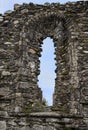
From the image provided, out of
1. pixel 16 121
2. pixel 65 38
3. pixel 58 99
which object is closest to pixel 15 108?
pixel 16 121

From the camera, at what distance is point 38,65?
33.1 feet

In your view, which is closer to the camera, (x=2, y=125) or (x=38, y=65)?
(x=2, y=125)

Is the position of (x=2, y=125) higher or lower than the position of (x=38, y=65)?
lower

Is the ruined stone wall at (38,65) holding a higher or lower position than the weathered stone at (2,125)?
higher

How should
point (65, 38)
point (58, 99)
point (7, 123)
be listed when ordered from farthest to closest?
point (65, 38) < point (58, 99) < point (7, 123)

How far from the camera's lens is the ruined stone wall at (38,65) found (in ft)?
29.3

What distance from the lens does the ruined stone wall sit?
29.3 ft

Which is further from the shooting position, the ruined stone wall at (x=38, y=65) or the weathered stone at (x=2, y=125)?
the ruined stone wall at (x=38, y=65)

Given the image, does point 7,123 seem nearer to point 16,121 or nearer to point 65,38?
point 16,121

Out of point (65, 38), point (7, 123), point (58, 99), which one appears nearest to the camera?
point (7, 123)

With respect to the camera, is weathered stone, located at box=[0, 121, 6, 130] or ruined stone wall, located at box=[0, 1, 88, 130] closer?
weathered stone, located at box=[0, 121, 6, 130]

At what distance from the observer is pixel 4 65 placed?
988 cm

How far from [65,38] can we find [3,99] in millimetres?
2669

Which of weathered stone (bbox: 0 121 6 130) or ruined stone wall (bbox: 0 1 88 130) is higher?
ruined stone wall (bbox: 0 1 88 130)
